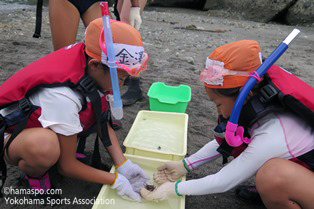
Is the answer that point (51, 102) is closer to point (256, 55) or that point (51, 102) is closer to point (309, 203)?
point (256, 55)

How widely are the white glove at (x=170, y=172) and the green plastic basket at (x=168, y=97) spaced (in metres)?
0.96

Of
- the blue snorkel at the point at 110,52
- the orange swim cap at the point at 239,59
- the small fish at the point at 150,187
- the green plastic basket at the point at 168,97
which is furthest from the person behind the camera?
the green plastic basket at the point at 168,97

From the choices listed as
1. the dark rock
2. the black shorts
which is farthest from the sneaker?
the dark rock

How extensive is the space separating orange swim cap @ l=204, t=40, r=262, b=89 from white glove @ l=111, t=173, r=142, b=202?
93 centimetres

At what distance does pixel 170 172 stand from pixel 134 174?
10.3 inches

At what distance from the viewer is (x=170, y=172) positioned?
2051mm

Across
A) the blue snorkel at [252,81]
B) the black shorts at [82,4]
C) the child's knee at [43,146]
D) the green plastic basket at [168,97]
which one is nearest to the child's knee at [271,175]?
the blue snorkel at [252,81]

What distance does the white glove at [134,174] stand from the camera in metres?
2.03

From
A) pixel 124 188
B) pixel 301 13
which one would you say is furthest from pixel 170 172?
pixel 301 13

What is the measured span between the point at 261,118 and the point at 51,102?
1187 millimetres

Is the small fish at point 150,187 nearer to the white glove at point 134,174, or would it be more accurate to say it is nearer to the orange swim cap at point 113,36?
the white glove at point 134,174

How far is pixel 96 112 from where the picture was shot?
1.74 meters

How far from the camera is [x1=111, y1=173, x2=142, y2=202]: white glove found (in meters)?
1.87

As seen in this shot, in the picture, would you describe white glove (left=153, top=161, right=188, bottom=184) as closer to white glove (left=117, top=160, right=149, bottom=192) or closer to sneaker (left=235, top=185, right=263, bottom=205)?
white glove (left=117, top=160, right=149, bottom=192)
